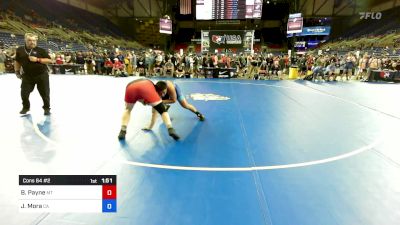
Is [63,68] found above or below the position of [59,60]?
below

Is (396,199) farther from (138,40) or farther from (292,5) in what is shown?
(138,40)

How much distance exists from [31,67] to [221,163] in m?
4.78

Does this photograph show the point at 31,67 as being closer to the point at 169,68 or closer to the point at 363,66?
the point at 169,68

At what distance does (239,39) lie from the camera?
827 inches

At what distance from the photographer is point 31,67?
564 cm

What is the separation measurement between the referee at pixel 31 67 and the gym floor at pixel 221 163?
20.8 inches

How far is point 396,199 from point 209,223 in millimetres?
2050

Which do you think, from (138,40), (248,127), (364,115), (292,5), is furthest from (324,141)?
(138,40)

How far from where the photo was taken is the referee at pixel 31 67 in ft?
18.1

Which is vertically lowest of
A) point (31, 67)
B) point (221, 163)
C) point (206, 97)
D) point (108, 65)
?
point (221, 163)
